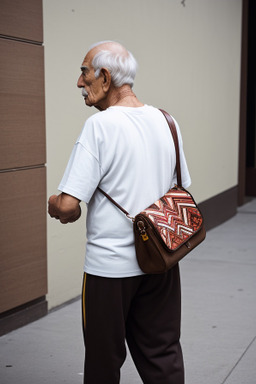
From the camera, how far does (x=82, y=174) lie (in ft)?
8.06

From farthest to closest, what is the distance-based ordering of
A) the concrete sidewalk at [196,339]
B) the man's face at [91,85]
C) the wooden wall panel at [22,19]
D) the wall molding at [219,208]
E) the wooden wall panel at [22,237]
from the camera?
the wall molding at [219,208]
the wooden wall panel at [22,237]
the wooden wall panel at [22,19]
the concrete sidewalk at [196,339]
the man's face at [91,85]

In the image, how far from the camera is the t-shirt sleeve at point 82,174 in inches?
96.7

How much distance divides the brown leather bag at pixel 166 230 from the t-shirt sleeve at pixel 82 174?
0.10 meters

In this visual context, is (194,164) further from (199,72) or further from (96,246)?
(96,246)

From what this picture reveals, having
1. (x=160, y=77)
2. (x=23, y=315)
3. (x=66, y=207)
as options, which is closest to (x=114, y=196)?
(x=66, y=207)

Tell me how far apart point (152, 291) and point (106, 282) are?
25 cm

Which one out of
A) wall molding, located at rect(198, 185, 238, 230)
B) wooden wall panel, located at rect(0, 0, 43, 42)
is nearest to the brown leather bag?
wooden wall panel, located at rect(0, 0, 43, 42)

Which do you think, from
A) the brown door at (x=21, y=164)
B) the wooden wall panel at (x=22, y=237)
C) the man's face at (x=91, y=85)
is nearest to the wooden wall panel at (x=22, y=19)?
the brown door at (x=21, y=164)

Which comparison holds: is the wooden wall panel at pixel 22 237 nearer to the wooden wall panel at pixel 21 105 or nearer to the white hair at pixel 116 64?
the wooden wall panel at pixel 21 105

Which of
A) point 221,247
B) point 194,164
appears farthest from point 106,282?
point 194,164

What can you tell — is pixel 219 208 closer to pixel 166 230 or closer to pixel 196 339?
pixel 196 339

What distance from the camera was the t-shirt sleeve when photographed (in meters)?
2.46

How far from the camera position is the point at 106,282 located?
256 centimetres

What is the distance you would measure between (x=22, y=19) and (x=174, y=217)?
7.40ft
